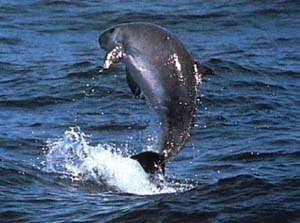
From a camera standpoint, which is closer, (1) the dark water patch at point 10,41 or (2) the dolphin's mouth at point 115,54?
(2) the dolphin's mouth at point 115,54

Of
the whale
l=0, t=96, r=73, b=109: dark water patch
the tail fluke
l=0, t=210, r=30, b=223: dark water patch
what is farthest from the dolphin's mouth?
l=0, t=96, r=73, b=109: dark water patch

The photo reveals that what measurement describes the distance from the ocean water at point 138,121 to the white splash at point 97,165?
2 cm

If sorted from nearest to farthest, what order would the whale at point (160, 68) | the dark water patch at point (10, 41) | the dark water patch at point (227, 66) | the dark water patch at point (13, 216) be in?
the whale at point (160, 68) < the dark water patch at point (13, 216) < the dark water patch at point (227, 66) < the dark water patch at point (10, 41)

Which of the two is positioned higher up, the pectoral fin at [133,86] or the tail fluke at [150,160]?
the pectoral fin at [133,86]

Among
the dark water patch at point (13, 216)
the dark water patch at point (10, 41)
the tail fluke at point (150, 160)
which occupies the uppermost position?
the tail fluke at point (150, 160)

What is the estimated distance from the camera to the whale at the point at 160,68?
7.52 meters

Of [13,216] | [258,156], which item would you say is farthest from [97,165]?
[13,216]

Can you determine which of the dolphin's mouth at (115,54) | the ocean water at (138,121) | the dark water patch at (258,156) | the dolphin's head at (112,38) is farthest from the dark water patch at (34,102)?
the dolphin's mouth at (115,54)

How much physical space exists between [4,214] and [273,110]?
4.77 meters

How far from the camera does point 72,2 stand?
791 inches

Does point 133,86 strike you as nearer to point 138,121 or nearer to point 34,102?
point 138,121

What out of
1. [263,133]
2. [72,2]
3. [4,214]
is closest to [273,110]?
[263,133]

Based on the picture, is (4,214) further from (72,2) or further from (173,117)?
(72,2)

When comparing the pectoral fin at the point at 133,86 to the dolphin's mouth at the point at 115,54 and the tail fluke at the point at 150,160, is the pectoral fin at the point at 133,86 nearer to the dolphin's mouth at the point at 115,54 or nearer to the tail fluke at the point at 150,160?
the dolphin's mouth at the point at 115,54
